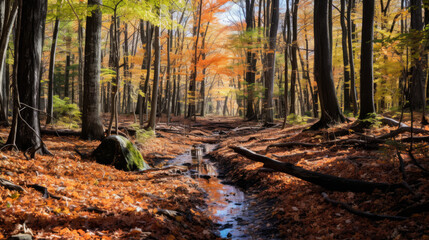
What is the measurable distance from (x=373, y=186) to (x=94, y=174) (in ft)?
20.1

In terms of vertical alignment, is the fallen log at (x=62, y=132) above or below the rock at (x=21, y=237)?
above

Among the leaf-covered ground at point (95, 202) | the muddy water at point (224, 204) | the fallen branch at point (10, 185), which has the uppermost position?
the fallen branch at point (10, 185)

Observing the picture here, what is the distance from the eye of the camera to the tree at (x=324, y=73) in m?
10.4

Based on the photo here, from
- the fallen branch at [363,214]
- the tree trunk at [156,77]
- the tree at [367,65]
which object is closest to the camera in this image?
the fallen branch at [363,214]

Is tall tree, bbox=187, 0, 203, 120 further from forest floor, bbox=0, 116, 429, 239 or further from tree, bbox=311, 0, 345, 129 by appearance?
forest floor, bbox=0, 116, 429, 239

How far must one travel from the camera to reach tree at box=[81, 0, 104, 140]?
31.6 ft

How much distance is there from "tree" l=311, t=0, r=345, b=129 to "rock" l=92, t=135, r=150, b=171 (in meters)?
7.20

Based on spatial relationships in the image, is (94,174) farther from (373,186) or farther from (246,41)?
(246,41)

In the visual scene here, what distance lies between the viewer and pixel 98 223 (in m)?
3.80

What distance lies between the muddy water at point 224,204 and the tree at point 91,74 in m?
4.14

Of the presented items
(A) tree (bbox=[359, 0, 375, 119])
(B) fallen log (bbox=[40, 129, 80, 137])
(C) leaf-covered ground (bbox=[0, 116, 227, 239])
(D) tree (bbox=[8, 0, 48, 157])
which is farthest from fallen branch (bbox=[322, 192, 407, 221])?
(B) fallen log (bbox=[40, 129, 80, 137])

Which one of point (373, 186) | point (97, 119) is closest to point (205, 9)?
point (97, 119)

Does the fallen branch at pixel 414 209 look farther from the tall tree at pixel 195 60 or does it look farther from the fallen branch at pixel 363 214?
the tall tree at pixel 195 60

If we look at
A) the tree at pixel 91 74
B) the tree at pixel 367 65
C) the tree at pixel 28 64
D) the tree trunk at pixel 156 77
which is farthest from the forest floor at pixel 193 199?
the tree trunk at pixel 156 77
